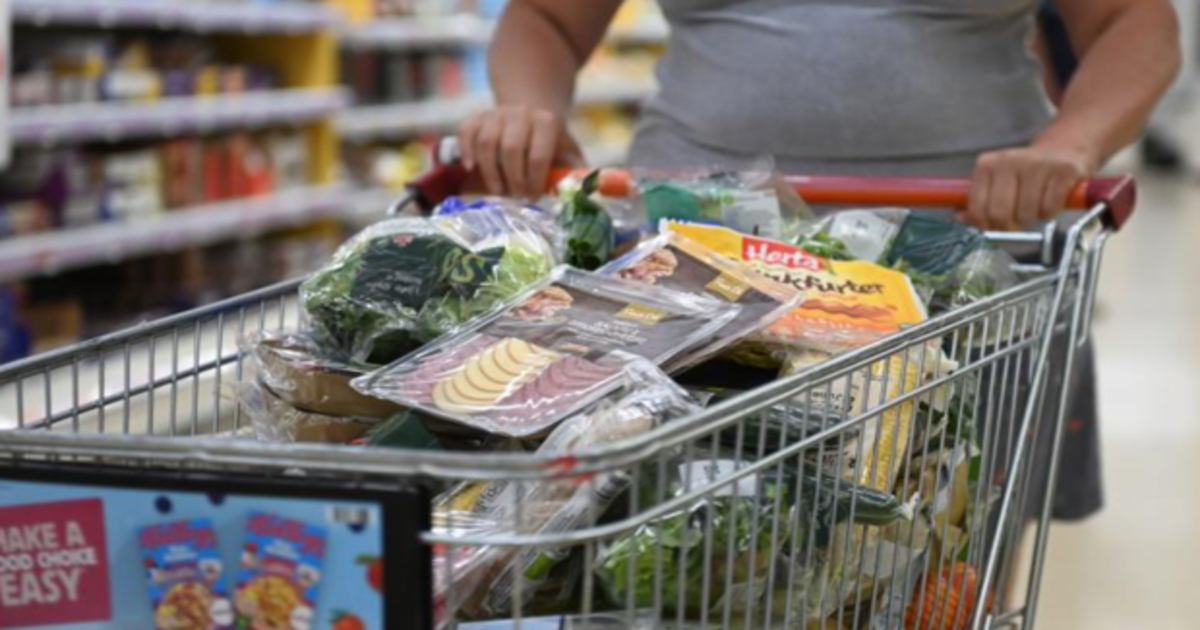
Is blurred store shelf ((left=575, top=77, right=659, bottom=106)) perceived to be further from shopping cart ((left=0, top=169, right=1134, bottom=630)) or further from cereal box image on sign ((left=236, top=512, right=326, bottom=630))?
cereal box image on sign ((left=236, top=512, right=326, bottom=630))

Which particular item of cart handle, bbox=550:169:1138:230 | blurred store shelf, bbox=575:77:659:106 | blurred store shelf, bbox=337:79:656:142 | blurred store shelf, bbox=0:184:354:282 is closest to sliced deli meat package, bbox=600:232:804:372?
cart handle, bbox=550:169:1138:230

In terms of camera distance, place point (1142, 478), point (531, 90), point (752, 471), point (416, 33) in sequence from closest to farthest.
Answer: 1. point (752, 471)
2. point (531, 90)
3. point (1142, 478)
4. point (416, 33)

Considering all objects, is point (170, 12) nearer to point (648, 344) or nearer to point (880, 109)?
point (880, 109)

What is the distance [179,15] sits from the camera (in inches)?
169

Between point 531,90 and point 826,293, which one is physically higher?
point 531,90

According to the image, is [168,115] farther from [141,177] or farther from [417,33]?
[417,33]

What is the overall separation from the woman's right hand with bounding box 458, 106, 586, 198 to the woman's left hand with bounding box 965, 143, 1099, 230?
0.46 metres

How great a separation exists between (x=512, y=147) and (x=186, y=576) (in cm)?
93

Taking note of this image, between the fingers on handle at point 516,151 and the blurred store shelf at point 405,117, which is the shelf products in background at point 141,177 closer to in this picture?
the blurred store shelf at point 405,117

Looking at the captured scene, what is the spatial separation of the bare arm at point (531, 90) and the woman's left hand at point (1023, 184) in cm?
47

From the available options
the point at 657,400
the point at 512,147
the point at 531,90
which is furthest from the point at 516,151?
the point at 657,400

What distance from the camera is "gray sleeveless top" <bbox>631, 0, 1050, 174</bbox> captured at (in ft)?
6.20

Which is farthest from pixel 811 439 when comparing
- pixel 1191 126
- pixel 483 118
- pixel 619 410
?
pixel 1191 126

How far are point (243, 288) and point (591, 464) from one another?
4.48 metres
